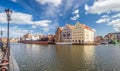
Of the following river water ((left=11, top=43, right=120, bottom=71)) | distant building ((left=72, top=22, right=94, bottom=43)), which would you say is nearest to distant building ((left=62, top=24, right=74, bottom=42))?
distant building ((left=72, top=22, right=94, bottom=43))

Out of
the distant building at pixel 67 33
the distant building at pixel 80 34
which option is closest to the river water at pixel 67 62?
the distant building at pixel 80 34

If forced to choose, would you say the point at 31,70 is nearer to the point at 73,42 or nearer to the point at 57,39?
the point at 73,42

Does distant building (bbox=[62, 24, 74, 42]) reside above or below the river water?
above

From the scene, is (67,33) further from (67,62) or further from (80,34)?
(67,62)

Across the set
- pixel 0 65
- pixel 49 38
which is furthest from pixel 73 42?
pixel 0 65

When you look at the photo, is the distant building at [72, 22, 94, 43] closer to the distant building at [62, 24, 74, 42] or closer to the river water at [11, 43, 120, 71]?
the distant building at [62, 24, 74, 42]

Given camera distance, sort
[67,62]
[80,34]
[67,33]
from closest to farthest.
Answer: [67,62] < [80,34] < [67,33]

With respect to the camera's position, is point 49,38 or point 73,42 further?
point 49,38

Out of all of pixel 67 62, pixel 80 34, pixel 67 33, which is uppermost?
pixel 67 33

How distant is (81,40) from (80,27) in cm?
1242

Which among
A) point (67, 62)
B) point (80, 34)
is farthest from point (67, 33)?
point (67, 62)

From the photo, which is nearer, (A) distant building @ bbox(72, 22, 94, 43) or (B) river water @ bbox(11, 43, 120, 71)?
(B) river water @ bbox(11, 43, 120, 71)

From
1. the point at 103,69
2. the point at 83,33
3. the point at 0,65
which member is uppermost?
the point at 83,33

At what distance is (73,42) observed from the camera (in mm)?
154750
